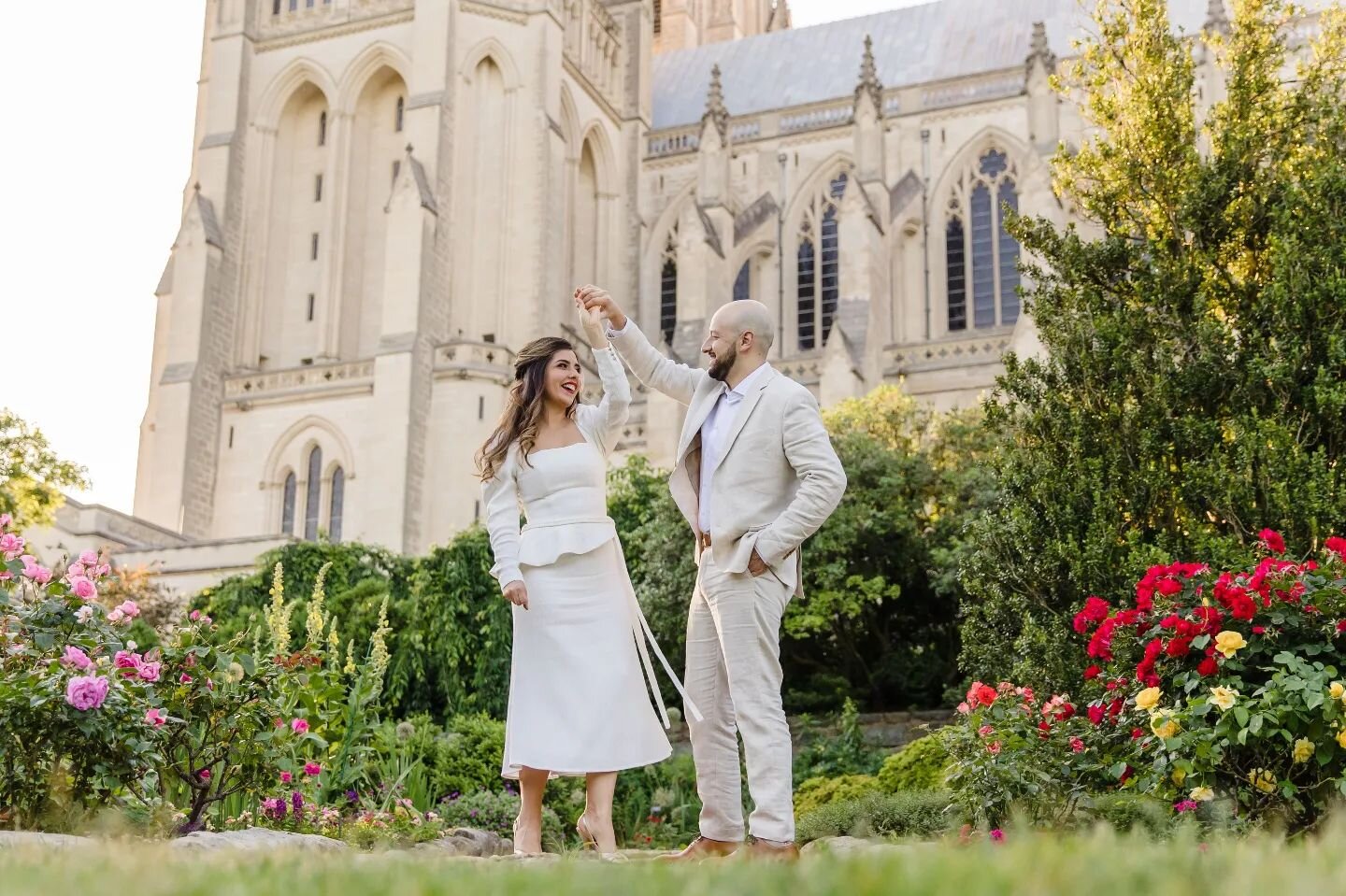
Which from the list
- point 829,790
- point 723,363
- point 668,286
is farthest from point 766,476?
point 668,286

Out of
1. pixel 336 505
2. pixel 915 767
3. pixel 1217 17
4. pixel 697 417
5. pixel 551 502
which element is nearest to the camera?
pixel 697 417

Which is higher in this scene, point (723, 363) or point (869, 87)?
point (869, 87)

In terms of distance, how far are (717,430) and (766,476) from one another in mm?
243

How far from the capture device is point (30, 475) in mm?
20484

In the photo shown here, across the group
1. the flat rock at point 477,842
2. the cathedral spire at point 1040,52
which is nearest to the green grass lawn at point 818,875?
the flat rock at point 477,842

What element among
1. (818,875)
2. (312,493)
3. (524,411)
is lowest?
(818,875)

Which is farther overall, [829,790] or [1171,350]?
[829,790]

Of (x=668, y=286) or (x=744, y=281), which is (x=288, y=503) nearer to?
(x=668, y=286)

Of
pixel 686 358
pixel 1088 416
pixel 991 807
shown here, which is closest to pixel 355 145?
pixel 686 358

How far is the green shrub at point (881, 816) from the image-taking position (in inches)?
309

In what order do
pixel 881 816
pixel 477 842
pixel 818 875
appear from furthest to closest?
1. pixel 881 816
2. pixel 477 842
3. pixel 818 875

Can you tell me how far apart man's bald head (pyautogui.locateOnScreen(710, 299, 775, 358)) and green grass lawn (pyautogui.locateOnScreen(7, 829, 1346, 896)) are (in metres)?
3.17

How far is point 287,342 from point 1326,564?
2748 cm

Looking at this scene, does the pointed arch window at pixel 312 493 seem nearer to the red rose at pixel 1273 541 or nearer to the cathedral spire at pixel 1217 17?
the cathedral spire at pixel 1217 17
